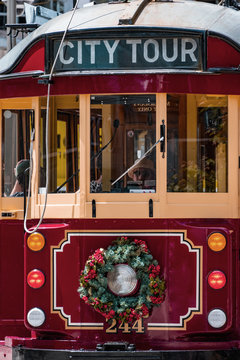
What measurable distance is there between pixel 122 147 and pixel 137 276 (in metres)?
1.02

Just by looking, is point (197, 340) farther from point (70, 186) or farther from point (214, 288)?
point (70, 186)

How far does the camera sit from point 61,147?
19.5 ft

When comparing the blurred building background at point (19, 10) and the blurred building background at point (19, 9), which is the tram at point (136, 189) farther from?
the blurred building background at point (19, 9)

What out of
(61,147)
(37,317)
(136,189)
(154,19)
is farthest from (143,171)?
(37,317)

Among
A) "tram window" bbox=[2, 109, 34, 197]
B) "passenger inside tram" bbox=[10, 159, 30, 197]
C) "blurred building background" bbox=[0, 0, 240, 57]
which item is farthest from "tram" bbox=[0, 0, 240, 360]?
"blurred building background" bbox=[0, 0, 240, 57]

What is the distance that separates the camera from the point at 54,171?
595 cm

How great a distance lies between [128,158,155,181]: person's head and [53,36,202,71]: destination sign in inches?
29.0

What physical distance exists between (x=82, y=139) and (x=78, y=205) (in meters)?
0.52

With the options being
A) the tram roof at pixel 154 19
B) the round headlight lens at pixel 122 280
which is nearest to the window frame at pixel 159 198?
the round headlight lens at pixel 122 280

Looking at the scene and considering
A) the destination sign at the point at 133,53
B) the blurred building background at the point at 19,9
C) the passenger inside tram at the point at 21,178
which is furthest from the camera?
the blurred building background at the point at 19,9

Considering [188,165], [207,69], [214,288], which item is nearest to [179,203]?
[188,165]

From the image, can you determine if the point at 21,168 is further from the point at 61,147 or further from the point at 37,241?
the point at 37,241

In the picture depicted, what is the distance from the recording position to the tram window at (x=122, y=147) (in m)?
5.68

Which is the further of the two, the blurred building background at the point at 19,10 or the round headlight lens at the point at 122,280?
the blurred building background at the point at 19,10
